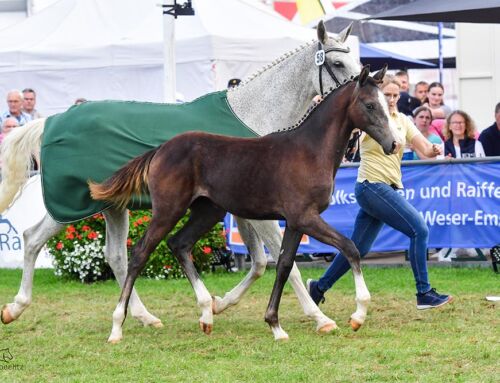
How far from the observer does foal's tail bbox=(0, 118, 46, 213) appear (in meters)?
8.59

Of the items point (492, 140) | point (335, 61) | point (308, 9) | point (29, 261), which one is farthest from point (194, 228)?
point (308, 9)

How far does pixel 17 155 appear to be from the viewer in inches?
341

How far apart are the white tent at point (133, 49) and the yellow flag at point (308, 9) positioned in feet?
18.9

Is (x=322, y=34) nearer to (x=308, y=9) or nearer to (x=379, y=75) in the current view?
(x=379, y=75)

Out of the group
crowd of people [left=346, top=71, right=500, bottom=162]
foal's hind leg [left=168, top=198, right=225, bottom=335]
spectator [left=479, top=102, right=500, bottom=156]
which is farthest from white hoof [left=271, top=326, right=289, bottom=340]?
spectator [left=479, top=102, right=500, bottom=156]

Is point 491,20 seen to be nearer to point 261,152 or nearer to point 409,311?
point 409,311

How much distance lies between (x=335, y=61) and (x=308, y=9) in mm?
15568

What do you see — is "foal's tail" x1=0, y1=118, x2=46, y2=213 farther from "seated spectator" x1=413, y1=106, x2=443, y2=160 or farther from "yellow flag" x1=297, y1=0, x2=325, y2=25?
"yellow flag" x1=297, y1=0, x2=325, y2=25

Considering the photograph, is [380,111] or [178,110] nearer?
[380,111]

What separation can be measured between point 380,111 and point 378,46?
16.0 m

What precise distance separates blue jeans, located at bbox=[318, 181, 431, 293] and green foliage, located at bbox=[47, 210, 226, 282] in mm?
3194

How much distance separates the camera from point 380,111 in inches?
277

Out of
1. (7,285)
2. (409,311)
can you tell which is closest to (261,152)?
(409,311)

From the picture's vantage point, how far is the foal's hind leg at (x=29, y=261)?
26.8 feet
